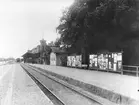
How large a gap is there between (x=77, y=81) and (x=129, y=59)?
482 inches

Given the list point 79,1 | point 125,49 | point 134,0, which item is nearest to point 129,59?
point 125,49

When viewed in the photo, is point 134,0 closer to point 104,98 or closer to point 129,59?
point 129,59

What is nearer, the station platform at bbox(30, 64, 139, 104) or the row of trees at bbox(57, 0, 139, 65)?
the station platform at bbox(30, 64, 139, 104)

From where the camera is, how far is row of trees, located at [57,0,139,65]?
25812mm

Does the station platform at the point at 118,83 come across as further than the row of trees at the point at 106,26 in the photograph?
No

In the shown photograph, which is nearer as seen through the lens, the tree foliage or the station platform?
the station platform

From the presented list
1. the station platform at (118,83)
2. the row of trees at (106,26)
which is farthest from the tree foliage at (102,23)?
the station platform at (118,83)

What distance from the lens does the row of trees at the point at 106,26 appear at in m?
25.8

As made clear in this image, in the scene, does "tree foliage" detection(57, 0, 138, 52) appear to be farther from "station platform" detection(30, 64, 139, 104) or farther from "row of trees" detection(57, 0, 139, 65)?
"station platform" detection(30, 64, 139, 104)

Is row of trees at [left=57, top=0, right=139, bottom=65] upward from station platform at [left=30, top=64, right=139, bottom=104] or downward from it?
upward

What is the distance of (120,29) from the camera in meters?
27.5

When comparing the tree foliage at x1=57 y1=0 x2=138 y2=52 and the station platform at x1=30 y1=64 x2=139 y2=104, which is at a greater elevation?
the tree foliage at x1=57 y1=0 x2=138 y2=52

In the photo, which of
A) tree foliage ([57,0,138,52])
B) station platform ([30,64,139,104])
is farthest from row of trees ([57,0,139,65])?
station platform ([30,64,139,104])

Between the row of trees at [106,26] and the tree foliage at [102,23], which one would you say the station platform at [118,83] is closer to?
the row of trees at [106,26]
